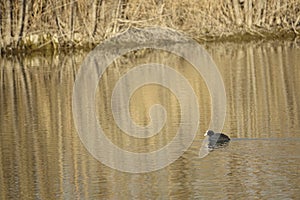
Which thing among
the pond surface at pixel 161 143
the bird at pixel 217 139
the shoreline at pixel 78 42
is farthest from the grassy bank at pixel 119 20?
the bird at pixel 217 139

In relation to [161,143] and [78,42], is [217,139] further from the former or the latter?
[78,42]

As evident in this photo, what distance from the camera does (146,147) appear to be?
12.6 m

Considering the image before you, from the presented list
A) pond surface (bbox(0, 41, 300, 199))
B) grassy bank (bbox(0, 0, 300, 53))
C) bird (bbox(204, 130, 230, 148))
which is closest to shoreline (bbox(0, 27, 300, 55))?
grassy bank (bbox(0, 0, 300, 53))

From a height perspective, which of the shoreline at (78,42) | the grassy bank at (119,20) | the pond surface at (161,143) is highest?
the grassy bank at (119,20)

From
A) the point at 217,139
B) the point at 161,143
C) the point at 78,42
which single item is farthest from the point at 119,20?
the point at 217,139

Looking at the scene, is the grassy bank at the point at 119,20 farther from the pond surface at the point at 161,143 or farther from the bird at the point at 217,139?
the bird at the point at 217,139

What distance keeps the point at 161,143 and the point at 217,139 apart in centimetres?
84

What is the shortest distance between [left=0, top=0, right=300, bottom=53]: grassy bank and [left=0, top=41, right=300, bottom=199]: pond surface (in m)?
10.2

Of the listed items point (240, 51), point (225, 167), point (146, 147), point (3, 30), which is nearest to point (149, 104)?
point (146, 147)

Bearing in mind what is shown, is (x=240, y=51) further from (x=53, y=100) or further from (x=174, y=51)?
(x=53, y=100)

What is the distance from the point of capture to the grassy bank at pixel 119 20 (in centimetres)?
3328

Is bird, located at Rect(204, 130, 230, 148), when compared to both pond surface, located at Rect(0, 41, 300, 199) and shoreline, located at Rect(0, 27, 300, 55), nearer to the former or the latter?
pond surface, located at Rect(0, 41, 300, 199)

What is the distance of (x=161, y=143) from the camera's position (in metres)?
12.8

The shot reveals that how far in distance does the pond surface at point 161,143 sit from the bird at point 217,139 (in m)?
0.12
